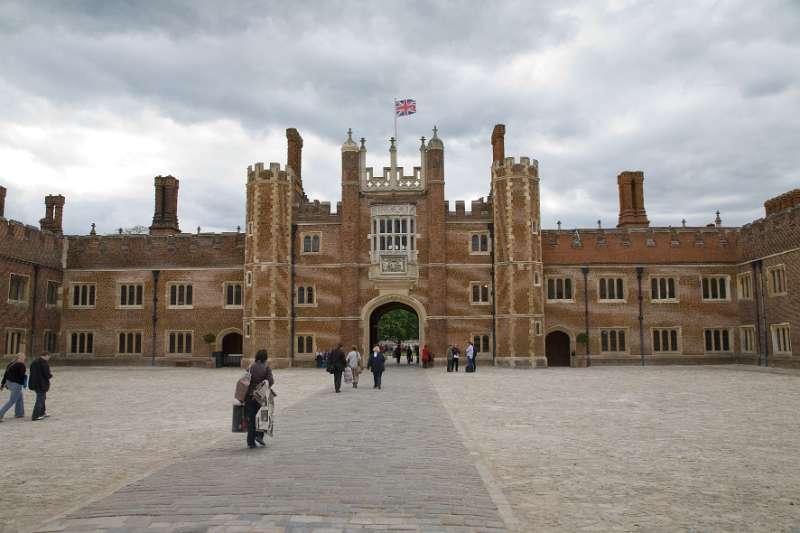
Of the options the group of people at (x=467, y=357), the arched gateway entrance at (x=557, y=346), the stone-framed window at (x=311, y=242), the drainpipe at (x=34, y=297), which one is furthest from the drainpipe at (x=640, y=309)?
the drainpipe at (x=34, y=297)

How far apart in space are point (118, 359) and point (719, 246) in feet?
120

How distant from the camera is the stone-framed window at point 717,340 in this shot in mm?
38125

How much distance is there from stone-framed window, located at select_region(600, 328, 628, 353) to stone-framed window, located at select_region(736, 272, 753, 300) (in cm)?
690

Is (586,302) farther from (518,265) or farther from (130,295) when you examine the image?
(130,295)

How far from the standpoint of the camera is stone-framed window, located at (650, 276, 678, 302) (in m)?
38.6

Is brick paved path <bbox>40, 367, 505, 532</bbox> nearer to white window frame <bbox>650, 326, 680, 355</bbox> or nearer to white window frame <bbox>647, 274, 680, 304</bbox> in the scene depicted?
white window frame <bbox>650, 326, 680, 355</bbox>

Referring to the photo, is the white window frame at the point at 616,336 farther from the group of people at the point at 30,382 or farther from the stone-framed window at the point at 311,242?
the group of people at the point at 30,382

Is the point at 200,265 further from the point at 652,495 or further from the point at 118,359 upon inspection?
the point at 652,495

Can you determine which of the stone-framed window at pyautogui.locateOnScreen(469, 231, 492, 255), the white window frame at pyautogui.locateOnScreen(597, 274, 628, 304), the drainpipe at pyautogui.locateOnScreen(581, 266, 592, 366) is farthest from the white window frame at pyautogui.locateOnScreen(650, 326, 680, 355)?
the stone-framed window at pyautogui.locateOnScreen(469, 231, 492, 255)

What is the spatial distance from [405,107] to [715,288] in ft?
68.8

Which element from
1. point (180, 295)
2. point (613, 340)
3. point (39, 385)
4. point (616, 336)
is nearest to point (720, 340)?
point (616, 336)

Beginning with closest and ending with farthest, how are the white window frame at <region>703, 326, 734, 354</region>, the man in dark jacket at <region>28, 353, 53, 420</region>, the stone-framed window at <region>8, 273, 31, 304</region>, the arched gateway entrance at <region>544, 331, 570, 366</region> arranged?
1. the man in dark jacket at <region>28, 353, 53, 420</region>
2. the stone-framed window at <region>8, 273, 31, 304</region>
3. the white window frame at <region>703, 326, 734, 354</region>
4. the arched gateway entrance at <region>544, 331, 570, 366</region>

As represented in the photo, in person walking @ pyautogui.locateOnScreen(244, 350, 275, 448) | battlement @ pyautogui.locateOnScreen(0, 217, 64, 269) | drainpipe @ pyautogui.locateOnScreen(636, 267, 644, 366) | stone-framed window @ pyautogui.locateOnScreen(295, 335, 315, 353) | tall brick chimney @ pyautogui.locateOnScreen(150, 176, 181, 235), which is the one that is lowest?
person walking @ pyautogui.locateOnScreen(244, 350, 275, 448)

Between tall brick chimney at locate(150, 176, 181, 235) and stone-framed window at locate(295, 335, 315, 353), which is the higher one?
tall brick chimney at locate(150, 176, 181, 235)
